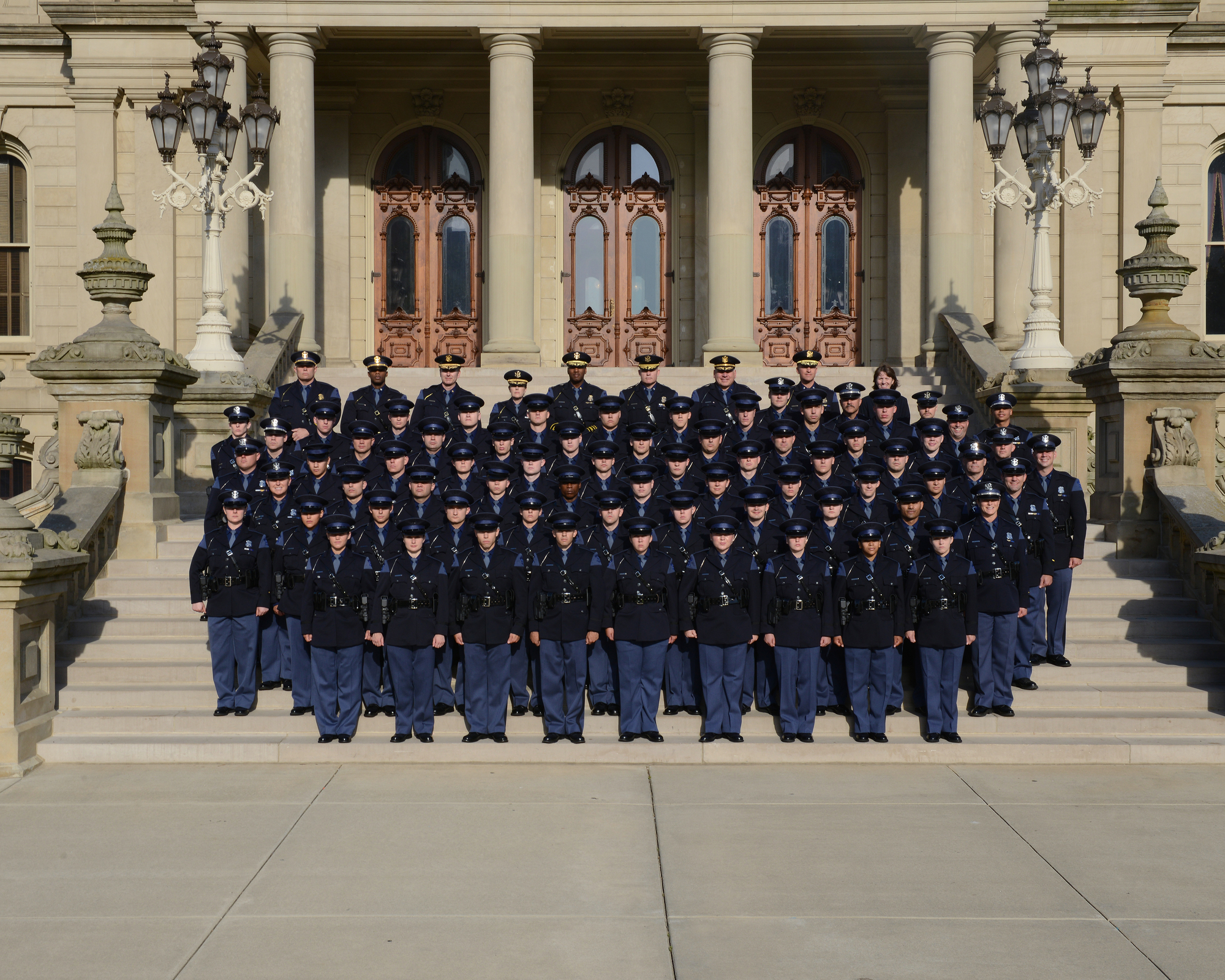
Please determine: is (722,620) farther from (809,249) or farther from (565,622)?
(809,249)

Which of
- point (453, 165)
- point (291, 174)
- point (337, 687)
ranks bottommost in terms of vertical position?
point (337, 687)

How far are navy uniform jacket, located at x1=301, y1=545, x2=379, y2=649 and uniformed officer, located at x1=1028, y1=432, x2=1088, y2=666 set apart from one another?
5.38m

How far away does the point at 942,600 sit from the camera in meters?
9.22

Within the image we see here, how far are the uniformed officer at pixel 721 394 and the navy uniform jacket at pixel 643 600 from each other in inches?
131

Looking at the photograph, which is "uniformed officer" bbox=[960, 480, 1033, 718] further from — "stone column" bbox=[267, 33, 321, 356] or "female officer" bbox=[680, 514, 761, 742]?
"stone column" bbox=[267, 33, 321, 356]

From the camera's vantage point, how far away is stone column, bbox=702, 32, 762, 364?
1850cm

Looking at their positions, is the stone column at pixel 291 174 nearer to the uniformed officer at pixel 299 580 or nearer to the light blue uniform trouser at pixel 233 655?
the uniformed officer at pixel 299 580

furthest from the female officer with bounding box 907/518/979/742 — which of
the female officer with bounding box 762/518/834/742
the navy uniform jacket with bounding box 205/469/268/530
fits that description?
the navy uniform jacket with bounding box 205/469/268/530

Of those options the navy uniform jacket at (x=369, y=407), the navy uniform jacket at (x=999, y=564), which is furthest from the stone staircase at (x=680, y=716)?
the navy uniform jacket at (x=369, y=407)

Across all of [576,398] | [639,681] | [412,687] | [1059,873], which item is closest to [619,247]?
[576,398]

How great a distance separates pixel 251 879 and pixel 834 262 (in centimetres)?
1798

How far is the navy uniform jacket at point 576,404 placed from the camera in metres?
12.8

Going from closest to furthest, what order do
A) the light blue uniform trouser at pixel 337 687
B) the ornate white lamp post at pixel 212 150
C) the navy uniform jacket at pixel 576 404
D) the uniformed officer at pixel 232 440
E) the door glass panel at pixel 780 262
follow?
the light blue uniform trouser at pixel 337 687
the uniformed officer at pixel 232 440
the navy uniform jacket at pixel 576 404
the ornate white lamp post at pixel 212 150
the door glass panel at pixel 780 262

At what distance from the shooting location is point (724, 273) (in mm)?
18672
